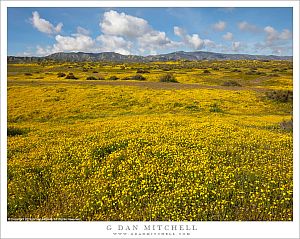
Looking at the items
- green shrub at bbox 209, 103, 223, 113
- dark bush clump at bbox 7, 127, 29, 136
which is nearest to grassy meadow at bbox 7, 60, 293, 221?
dark bush clump at bbox 7, 127, 29, 136

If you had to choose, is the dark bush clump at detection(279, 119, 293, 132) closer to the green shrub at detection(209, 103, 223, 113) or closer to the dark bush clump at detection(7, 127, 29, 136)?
the green shrub at detection(209, 103, 223, 113)

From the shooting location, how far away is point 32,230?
5855 mm

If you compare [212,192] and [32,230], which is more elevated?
[212,192]

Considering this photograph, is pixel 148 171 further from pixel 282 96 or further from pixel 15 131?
pixel 282 96

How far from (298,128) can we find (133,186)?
3815 mm

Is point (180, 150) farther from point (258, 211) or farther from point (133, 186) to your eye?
point (258, 211)

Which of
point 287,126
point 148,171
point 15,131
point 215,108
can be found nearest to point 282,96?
point 215,108

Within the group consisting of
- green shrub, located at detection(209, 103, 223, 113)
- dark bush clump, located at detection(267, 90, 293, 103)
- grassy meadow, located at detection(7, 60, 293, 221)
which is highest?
dark bush clump, located at detection(267, 90, 293, 103)

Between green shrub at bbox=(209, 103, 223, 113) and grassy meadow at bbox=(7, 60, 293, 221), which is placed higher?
green shrub at bbox=(209, 103, 223, 113)

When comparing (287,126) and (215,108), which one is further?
(215,108)

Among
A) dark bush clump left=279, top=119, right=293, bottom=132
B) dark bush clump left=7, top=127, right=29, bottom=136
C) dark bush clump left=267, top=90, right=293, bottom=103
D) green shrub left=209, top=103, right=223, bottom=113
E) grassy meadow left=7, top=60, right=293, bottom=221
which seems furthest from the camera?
dark bush clump left=267, top=90, right=293, bottom=103

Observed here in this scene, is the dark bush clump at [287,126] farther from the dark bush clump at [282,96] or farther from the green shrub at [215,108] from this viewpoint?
the dark bush clump at [282,96]

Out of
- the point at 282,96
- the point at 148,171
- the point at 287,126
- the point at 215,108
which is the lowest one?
the point at 148,171

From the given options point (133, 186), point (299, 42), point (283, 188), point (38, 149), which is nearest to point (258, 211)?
point (283, 188)
